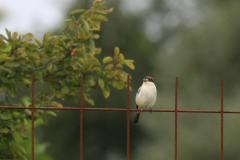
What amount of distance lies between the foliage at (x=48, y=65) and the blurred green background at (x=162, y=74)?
28.0ft

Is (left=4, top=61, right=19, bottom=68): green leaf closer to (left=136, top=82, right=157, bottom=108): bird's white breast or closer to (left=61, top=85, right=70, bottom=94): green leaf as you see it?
(left=61, top=85, right=70, bottom=94): green leaf

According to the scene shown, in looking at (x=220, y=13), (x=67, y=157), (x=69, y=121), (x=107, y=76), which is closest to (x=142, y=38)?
(x=220, y=13)

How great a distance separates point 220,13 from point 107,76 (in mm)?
13053

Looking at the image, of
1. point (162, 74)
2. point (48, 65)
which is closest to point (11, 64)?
point (48, 65)

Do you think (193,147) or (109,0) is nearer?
(193,147)

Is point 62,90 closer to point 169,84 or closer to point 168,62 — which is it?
point 169,84

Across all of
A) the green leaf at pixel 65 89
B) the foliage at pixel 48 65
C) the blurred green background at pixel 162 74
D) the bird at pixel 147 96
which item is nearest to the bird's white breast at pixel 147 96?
the bird at pixel 147 96

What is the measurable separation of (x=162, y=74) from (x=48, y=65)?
11422mm

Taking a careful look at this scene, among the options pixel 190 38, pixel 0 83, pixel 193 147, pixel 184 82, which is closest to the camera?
pixel 0 83

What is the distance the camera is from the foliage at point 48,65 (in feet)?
12.1

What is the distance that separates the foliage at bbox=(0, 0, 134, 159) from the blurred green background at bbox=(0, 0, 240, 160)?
28.0ft

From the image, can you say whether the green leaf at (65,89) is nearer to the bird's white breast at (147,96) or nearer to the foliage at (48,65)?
the foliage at (48,65)

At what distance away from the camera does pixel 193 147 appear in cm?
1198

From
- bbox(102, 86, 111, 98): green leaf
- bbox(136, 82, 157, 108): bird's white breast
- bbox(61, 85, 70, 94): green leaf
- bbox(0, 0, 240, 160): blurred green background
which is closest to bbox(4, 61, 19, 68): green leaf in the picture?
bbox(61, 85, 70, 94): green leaf
